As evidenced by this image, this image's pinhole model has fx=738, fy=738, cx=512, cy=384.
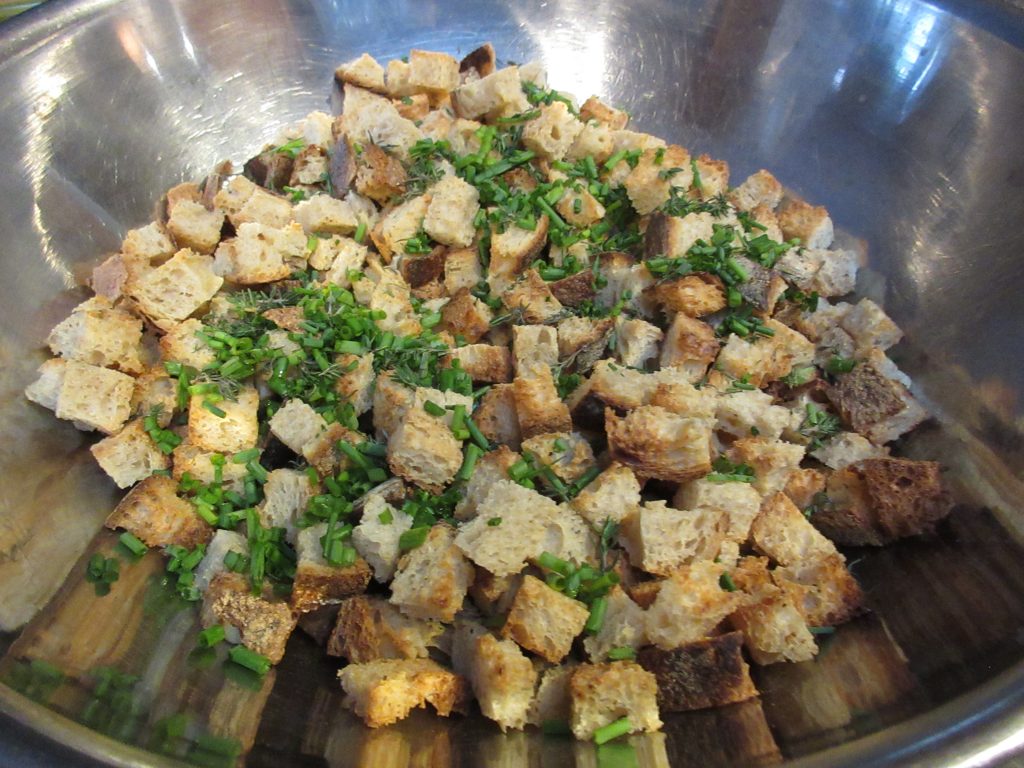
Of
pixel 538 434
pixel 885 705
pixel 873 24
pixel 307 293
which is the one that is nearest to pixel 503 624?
pixel 538 434

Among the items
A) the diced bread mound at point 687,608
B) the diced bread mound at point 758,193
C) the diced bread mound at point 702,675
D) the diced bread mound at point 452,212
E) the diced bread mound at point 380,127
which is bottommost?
the diced bread mound at point 702,675

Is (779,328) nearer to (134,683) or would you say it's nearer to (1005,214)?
(1005,214)

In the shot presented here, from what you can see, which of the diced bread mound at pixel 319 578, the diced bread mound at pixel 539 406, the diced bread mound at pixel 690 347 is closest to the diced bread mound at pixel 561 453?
the diced bread mound at pixel 539 406

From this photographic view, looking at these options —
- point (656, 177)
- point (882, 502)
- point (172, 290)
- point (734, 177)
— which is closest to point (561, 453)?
point (882, 502)

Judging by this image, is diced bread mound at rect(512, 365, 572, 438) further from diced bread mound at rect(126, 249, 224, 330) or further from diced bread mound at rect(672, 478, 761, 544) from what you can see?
diced bread mound at rect(126, 249, 224, 330)

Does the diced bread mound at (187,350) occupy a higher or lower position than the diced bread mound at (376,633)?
higher

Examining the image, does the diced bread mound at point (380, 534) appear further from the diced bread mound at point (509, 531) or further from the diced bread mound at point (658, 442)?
the diced bread mound at point (658, 442)

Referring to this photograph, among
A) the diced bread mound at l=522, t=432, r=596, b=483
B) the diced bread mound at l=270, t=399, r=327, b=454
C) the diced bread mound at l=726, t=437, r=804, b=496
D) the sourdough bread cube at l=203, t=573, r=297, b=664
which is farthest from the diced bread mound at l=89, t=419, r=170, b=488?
the diced bread mound at l=726, t=437, r=804, b=496
